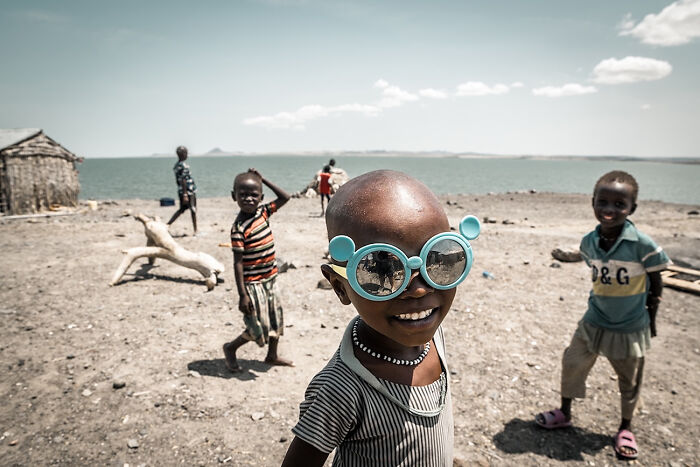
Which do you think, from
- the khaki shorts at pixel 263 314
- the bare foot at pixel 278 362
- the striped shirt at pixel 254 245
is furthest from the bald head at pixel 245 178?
the bare foot at pixel 278 362

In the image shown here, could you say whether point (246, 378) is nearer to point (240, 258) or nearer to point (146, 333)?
point (240, 258)

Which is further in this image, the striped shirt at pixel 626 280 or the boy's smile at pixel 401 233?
the striped shirt at pixel 626 280

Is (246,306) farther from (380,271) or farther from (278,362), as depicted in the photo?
(380,271)

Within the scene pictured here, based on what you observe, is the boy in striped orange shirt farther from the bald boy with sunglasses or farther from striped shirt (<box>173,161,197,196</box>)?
striped shirt (<box>173,161,197,196</box>)

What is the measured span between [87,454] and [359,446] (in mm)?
2978

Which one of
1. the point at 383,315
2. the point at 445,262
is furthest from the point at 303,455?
the point at 445,262

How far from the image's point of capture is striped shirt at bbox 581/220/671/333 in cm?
314

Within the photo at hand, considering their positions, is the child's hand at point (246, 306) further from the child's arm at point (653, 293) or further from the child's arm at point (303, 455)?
Result: the child's arm at point (653, 293)

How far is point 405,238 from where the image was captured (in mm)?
1354

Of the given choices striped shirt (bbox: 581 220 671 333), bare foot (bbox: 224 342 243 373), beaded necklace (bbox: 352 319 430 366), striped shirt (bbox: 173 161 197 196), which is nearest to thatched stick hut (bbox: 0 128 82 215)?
striped shirt (bbox: 173 161 197 196)

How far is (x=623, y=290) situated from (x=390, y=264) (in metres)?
2.84

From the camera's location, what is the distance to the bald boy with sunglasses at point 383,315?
4.42ft

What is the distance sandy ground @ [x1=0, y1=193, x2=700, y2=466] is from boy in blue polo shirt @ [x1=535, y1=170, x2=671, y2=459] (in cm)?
Answer: 69

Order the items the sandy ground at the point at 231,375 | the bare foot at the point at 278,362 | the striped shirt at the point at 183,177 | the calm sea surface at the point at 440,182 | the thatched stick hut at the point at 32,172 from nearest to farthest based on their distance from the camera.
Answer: the sandy ground at the point at 231,375 → the bare foot at the point at 278,362 → the striped shirt at the point at 183,177 → the thatched stick hut at the point at 32,172 → the calm sea surface at the point at 440,182
